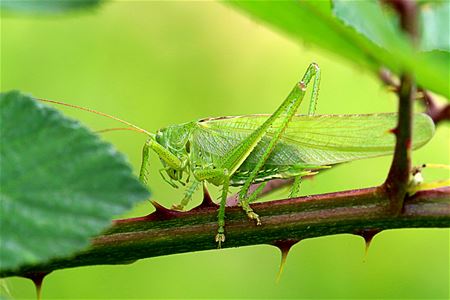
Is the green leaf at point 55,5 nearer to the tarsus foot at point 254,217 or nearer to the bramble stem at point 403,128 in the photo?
the bramble stem at point 403,128

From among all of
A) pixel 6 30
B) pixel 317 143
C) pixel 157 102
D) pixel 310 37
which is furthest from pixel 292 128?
pixel 6 30

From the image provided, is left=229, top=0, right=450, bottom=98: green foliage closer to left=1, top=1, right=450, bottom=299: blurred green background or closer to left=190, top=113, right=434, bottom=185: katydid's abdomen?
left=190, top=113, right=434, bottom=185: katydid's abdomen

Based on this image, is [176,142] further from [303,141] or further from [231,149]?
[303,141]

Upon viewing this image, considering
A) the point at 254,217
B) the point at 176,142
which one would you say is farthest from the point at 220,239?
the point at 176,142

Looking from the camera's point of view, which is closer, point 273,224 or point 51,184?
point 51,184

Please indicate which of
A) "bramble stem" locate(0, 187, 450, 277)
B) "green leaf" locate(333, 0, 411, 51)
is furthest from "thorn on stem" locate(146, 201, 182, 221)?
"green leaf" locate(333, 0, 411, 51)
